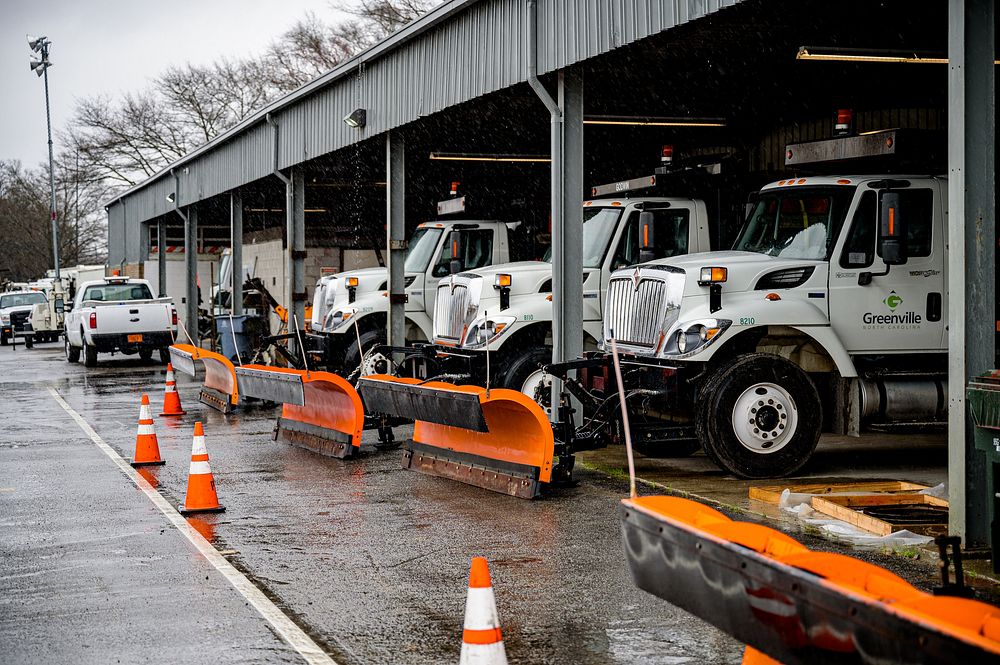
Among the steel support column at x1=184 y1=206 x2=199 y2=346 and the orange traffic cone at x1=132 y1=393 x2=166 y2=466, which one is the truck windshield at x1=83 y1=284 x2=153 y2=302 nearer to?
the steel support column at x1=184 y1=206 x2=199 y2=346

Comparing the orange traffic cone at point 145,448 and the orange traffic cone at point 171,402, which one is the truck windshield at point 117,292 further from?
the orange traffic cone at point 145,448

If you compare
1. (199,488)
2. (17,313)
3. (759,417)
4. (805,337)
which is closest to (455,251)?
(805,337)

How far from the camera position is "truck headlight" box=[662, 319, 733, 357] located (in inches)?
→ 452

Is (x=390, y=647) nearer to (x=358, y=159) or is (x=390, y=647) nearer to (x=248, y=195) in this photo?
(x=358, y=159)

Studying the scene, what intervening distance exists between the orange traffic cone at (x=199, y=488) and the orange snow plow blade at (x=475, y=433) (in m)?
2.25

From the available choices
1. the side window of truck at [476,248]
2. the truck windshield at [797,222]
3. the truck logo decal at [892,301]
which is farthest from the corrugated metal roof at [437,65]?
the truck logo decal at [892,301]

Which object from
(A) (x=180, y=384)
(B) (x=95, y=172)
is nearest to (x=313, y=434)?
(A) (x=180, y=384)

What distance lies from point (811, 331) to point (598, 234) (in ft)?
14.5

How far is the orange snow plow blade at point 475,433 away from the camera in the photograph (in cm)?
1062

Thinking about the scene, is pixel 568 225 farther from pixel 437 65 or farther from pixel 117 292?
pixel 117 292

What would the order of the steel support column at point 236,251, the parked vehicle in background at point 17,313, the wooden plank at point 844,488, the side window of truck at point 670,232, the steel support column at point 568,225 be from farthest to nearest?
the parked vehicle in background at point 17,313, the steel support column at point 236,251, the side window of truck at point 670,232, the steel support column at point 568,225, the wooden plank at point 844,488

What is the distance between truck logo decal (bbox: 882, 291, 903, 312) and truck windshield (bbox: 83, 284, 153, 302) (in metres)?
24.1

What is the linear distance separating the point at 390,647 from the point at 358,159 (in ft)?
60.7

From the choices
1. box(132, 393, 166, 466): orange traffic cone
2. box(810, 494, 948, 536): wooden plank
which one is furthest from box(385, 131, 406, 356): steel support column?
box(810, 494, 948, 536): wooden plank
